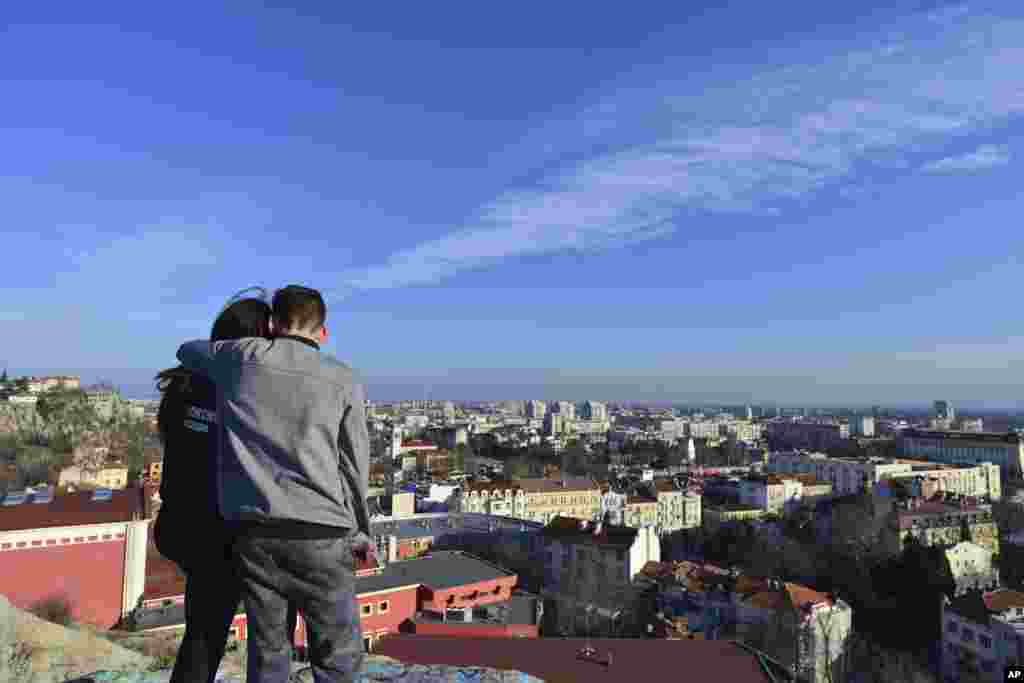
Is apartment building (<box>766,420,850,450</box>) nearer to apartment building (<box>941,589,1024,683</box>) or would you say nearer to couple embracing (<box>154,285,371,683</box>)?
apartment building (<box>941,589,1024,683</box>)

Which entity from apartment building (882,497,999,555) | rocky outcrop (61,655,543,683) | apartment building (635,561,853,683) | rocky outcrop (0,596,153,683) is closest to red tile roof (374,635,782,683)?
rocky outcrop (0,596,153,683)

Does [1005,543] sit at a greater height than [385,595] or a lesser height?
lesser

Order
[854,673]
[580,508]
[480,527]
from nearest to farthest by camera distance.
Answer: [854,673]
[480,527]
[580,508]

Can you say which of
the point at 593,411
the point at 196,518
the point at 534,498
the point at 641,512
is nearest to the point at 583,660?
the point at 196,518

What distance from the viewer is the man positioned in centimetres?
113

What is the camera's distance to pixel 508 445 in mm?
47812

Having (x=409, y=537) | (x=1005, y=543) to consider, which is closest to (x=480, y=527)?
(x=409, y=537)

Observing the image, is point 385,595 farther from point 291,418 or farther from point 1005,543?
point 1005,543

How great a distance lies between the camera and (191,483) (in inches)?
47.2

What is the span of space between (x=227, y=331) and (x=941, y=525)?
2747 centimetres

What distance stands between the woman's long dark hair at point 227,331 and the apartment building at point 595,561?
587 inches

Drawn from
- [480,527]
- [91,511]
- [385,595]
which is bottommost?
[480,527]

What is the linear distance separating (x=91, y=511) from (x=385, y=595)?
4.25m

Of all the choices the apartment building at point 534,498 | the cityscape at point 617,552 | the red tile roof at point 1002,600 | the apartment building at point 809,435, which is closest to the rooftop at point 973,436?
the cityscape at point 617,552
